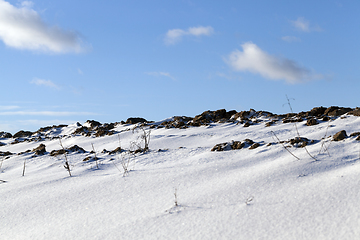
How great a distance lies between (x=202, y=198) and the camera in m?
2.65

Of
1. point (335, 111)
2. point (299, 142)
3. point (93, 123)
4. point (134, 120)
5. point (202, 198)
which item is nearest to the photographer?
point (202, 198)

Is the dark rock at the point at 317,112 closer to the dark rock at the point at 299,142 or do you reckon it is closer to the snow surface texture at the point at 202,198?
the dark rock at the point at 299,142

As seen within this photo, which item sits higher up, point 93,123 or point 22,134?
point 93,123

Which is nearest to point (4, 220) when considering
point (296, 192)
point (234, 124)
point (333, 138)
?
point (296, 192)

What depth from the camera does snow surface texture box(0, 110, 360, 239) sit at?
2.10 metres

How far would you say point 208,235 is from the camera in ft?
6.68

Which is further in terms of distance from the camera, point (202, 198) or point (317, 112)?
point (317, 112)

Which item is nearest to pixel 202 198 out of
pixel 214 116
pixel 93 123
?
pixel 214 116

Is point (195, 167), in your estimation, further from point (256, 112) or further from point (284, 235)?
point (256, 112)

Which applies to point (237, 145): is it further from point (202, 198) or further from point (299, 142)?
point (202, 198)

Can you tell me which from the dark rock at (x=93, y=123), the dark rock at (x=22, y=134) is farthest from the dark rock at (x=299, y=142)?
the dark rock at (x=22, y=134)

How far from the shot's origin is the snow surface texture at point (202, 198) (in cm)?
210

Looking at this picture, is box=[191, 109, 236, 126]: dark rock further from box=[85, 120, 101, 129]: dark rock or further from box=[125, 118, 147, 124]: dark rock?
box=[85, 120, 101, 129]: dark rock

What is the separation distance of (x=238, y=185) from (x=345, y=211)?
959 millimetres
